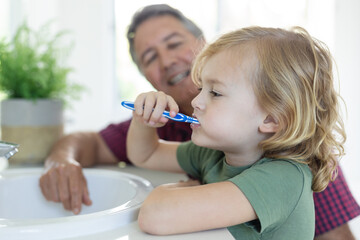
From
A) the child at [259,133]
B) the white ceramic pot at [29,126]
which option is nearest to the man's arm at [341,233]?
the child at [259,133]

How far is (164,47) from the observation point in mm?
1241

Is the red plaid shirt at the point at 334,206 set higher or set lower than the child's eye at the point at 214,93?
lower

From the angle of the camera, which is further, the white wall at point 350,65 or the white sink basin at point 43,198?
the white wall at point 350,65

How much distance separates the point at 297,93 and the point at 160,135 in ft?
2.07

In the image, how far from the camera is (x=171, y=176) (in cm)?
103

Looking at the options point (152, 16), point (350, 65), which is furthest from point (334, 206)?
point (350, 65)

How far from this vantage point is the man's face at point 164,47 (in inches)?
44.4

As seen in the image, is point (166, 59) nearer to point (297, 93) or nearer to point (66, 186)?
point (66, 186)

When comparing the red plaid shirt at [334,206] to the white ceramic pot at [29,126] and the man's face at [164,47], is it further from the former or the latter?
the white ceramic pot at [29,126]

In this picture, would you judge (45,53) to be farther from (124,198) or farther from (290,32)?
(290,32)

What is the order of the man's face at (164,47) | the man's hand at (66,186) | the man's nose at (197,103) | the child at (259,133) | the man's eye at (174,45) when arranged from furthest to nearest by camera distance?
the man's eye at (174,45), the man's face at (164,47), the man's hand at (66,186), the man's nose at (197,103), the child at (259,133)

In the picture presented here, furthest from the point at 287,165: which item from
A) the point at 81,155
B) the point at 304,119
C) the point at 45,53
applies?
the point at 45,53

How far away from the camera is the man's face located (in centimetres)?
113

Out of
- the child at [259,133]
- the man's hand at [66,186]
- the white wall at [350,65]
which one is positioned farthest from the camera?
the white wall at [350,65]
